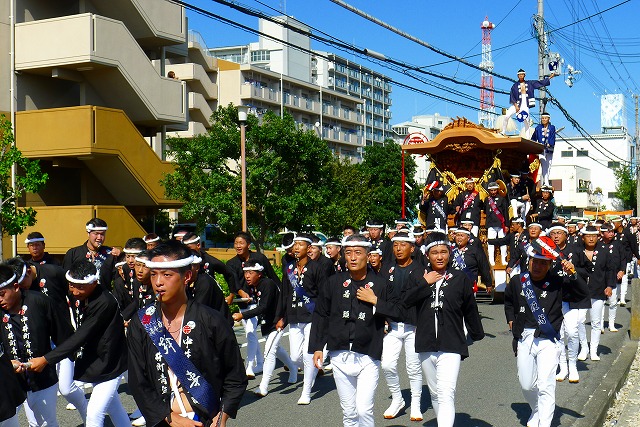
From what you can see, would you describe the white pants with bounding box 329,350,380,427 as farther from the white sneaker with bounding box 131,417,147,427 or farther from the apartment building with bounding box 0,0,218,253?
the apartment building with bounding box 0,0,218,253

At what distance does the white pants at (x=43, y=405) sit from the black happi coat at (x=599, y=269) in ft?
23.6

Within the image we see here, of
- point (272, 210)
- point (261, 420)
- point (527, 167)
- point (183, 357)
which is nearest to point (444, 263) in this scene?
point (261, 420)

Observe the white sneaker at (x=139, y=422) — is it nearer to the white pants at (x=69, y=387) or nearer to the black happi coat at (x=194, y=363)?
the white pants at (x=69, y=387)

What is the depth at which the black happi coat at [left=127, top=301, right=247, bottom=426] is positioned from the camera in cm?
443

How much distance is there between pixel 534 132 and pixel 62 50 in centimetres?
1319

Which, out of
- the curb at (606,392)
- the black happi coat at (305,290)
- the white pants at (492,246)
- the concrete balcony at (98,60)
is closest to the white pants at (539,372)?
the curb at (606,392)

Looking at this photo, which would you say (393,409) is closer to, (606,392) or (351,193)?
(606,392)

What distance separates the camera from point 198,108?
50.1 meters

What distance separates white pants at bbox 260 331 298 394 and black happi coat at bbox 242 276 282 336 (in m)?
0.11

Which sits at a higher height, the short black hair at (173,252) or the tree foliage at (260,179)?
the tree foliage at (260,179)

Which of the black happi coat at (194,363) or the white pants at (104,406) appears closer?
the black happi coat at (194,363)

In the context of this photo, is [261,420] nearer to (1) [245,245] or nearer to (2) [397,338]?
(2) [397,338]

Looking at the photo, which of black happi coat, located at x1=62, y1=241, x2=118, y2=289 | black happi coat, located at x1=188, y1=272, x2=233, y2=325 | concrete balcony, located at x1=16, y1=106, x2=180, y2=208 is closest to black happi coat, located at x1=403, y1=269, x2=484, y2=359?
black happi coat, located at x1=188, y1=272, x2=233, y2=325

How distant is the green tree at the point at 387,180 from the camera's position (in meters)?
49.1
